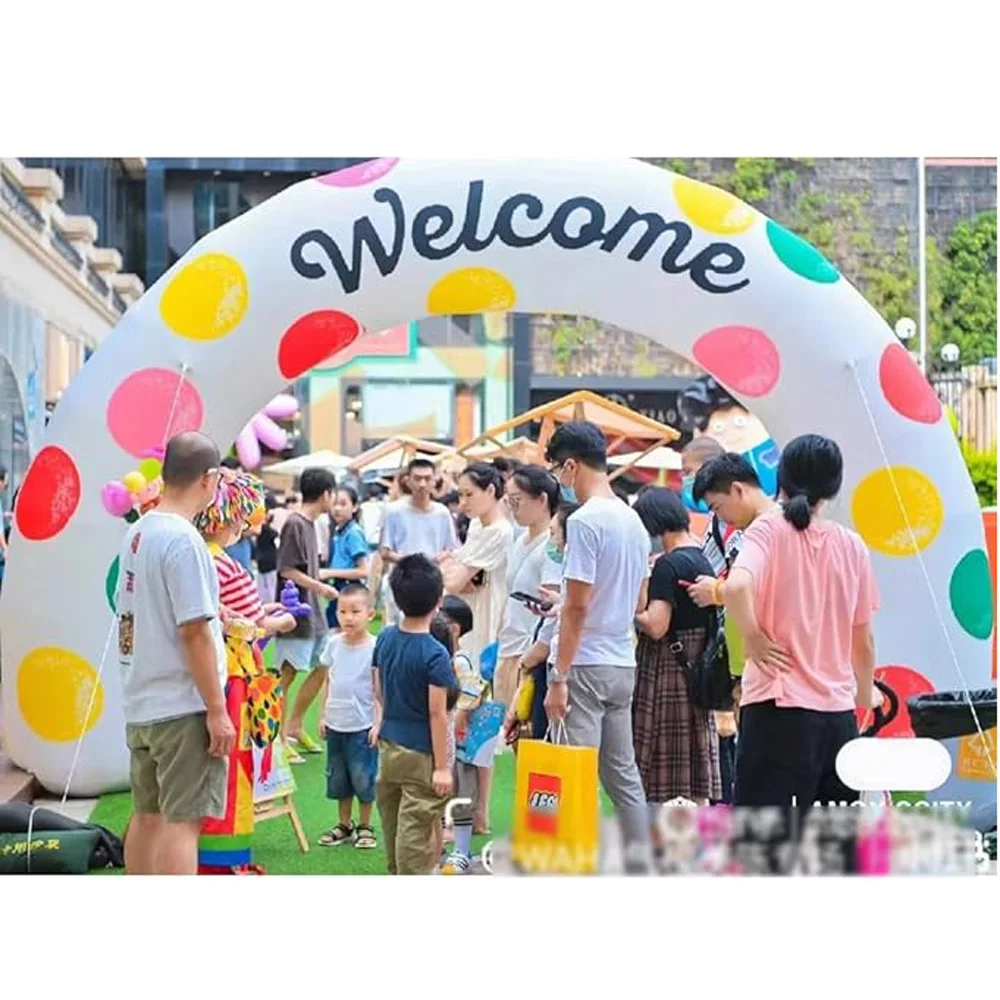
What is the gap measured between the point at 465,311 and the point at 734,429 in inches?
251

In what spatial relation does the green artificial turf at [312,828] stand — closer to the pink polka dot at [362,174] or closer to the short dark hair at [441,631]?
the short dark hair at [441,631]

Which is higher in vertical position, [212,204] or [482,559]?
[212,204]

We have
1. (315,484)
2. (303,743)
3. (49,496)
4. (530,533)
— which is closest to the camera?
(530,533)

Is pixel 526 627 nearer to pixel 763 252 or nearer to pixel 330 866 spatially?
pixel 330 866

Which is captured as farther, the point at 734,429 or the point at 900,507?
the point at 734,429

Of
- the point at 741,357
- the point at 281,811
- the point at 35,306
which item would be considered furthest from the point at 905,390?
the point at 35,306

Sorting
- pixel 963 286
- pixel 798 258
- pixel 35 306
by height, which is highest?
pixel 963 286

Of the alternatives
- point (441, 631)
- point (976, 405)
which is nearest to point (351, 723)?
point (441, 631)

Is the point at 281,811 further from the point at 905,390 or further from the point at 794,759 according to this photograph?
the point at 905,390

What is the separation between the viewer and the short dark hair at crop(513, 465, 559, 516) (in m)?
5.72

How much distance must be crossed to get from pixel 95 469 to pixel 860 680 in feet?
10.3

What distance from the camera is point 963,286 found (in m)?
23.7

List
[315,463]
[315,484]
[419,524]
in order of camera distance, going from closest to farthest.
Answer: [315,484], [419,524], [315,463]
